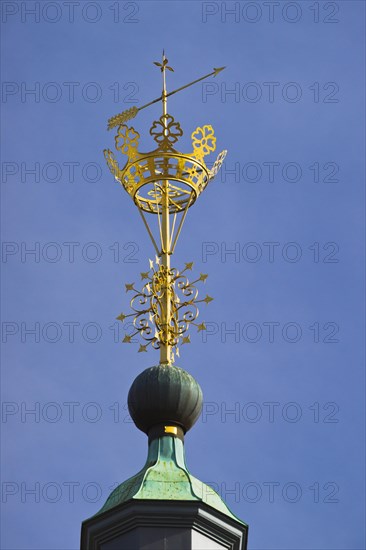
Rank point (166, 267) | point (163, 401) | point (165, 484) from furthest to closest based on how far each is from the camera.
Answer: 1. point (166, 267)
2. point (163, 401)
3. point (165, 484)

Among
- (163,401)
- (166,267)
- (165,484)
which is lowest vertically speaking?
(165,484)

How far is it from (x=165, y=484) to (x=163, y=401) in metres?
1.40

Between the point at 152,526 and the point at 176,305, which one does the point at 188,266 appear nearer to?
the point at 176,305

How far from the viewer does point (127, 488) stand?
33219mm

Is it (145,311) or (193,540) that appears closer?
(193,540)

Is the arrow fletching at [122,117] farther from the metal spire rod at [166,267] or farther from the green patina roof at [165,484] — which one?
the green patina roof at [165,484]

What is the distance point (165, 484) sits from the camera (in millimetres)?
33125

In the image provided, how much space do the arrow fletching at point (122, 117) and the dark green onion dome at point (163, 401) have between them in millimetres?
4180

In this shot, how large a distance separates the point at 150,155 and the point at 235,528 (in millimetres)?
5934

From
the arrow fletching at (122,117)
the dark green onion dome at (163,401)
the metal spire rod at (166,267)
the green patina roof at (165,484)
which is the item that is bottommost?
the green patina roof at (165,484)

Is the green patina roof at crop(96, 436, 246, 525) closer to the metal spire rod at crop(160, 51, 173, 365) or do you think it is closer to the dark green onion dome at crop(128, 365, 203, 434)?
the dark green onion dome at crop(128, 365, 203, 434)

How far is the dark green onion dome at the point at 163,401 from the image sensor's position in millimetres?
34062

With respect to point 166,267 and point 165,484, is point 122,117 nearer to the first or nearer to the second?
point 166,267

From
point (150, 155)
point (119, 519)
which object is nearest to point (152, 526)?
point (119, 519)
